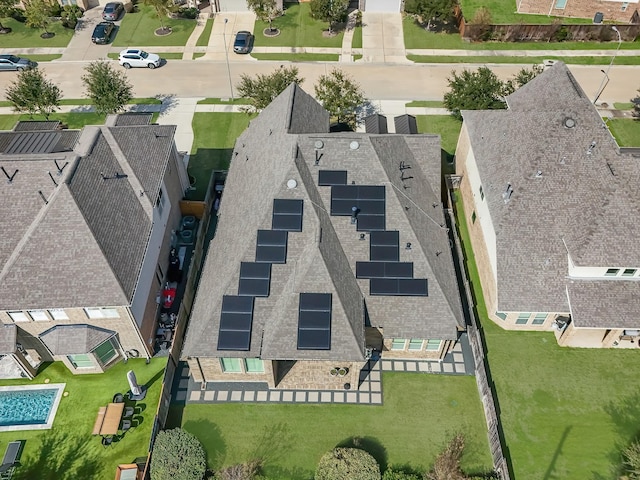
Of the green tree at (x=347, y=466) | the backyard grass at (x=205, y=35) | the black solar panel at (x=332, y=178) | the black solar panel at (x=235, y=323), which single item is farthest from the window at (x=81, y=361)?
the backyard grass at (x=205, y=35)

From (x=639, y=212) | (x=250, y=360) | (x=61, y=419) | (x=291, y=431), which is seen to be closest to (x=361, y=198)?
(x=250, y=360)

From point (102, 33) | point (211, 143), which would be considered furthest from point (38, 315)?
point (102, 33)

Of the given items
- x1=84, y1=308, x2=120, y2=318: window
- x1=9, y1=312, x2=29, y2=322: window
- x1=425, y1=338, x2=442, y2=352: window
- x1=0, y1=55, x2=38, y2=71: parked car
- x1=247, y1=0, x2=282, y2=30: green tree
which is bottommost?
x1=9, y1=312, x2=29, y2=322: window

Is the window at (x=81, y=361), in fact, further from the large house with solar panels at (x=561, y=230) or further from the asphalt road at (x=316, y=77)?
the asphalt road at (x=316, y=77)

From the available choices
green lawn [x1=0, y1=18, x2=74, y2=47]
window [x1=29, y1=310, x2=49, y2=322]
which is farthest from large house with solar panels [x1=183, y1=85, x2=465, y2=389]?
green lawn [x1=0, y1=18, x2=74, y2=47]

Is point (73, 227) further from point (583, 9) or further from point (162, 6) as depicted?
point (583, 9)

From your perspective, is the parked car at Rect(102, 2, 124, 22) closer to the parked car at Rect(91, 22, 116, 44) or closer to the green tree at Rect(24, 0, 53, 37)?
the parked car at Rect(91, 22, 116, 44)

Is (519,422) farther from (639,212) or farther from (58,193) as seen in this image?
(58,193)
